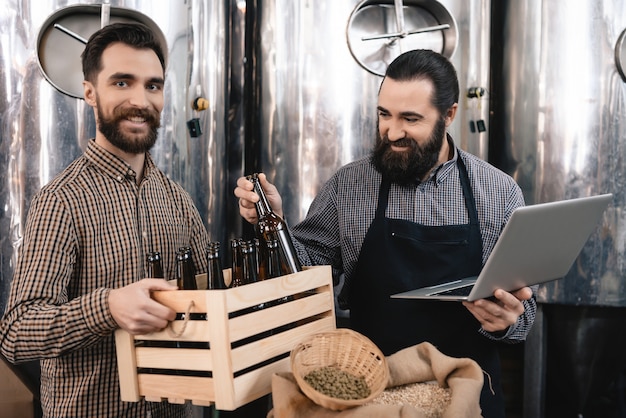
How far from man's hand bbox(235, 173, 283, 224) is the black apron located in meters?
0.39

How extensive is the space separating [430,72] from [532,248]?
784mm

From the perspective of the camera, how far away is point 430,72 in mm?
2301

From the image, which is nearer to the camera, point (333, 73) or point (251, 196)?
point (251, 196)

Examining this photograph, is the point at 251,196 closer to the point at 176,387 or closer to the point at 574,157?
the point at 176,387

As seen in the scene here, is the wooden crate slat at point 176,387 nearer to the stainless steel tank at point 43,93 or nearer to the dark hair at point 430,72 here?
the dark hair at point 430,72

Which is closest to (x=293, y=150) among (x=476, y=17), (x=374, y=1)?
(x=374, y=1)

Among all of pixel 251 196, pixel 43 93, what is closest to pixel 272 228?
pixel 251 196

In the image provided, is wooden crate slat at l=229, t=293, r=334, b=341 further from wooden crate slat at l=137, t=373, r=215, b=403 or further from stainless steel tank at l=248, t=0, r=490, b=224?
stainless steel tank at l=248, t=0, r=490, b=224

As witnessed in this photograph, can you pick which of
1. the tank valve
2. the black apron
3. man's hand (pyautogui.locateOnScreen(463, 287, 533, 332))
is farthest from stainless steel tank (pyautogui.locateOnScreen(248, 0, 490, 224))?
man's hand (pyautogui.locateOnScreen(463, 287, 533, 332))

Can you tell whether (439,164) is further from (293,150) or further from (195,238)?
(293,150)

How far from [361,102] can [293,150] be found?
0.38 metres

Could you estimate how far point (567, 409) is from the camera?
348cm

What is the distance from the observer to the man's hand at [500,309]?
6.27 feet

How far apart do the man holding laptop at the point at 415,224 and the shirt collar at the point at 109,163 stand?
66cm
